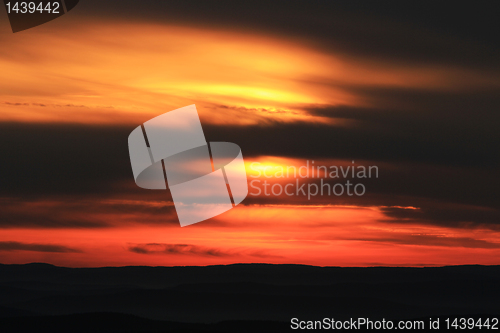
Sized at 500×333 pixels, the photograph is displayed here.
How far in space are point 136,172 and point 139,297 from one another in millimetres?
151165

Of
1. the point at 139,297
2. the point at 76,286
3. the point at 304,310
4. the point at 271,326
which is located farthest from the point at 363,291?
the point at 76,286

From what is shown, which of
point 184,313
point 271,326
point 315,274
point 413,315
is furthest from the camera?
point 315,274

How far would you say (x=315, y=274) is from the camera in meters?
198

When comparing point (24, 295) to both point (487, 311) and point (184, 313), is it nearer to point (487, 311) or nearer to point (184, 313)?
point (184, 313)

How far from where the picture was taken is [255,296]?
166 metres

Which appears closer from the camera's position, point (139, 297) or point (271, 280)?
point (139, 297)

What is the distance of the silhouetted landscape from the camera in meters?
161

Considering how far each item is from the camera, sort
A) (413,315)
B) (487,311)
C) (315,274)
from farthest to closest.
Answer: (315,274) → (413,315) → (487,311)

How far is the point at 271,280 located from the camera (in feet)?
623

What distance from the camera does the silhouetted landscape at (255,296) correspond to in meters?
161

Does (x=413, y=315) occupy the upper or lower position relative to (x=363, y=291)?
lower

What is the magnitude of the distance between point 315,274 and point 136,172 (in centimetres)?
16975

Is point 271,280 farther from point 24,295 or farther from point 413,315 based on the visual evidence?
point 24,295

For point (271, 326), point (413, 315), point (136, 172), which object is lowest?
point (413, 315)
